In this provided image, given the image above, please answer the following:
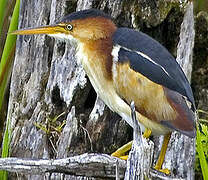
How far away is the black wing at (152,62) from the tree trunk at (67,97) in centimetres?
48

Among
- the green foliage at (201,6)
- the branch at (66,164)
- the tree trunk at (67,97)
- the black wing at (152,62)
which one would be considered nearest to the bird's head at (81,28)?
the black wing at (152,62)

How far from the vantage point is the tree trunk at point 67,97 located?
3.44 metres

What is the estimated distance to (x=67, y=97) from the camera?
3441 millimetres

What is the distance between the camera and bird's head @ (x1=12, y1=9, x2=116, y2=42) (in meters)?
3.09

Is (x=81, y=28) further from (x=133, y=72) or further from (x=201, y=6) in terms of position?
(x=201, y=6)

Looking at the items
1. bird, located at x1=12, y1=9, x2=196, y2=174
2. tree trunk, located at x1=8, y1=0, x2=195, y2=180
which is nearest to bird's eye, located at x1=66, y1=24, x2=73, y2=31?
bird, located at x1=12, y1=9, x2=196, y2=174

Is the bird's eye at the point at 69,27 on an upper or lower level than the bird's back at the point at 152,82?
upper

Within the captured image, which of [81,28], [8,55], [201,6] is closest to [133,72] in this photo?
[81,28]

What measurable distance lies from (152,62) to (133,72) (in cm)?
9

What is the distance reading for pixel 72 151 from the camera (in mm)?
3383

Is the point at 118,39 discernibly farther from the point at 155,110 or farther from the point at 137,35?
the point at 155,110

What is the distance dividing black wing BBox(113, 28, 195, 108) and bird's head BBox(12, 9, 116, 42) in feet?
0.47

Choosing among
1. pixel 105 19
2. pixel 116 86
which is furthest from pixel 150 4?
pixel 116 86

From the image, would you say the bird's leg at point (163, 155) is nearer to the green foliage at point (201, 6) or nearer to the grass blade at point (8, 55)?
Answer: the grass blade at point (8, 55)
